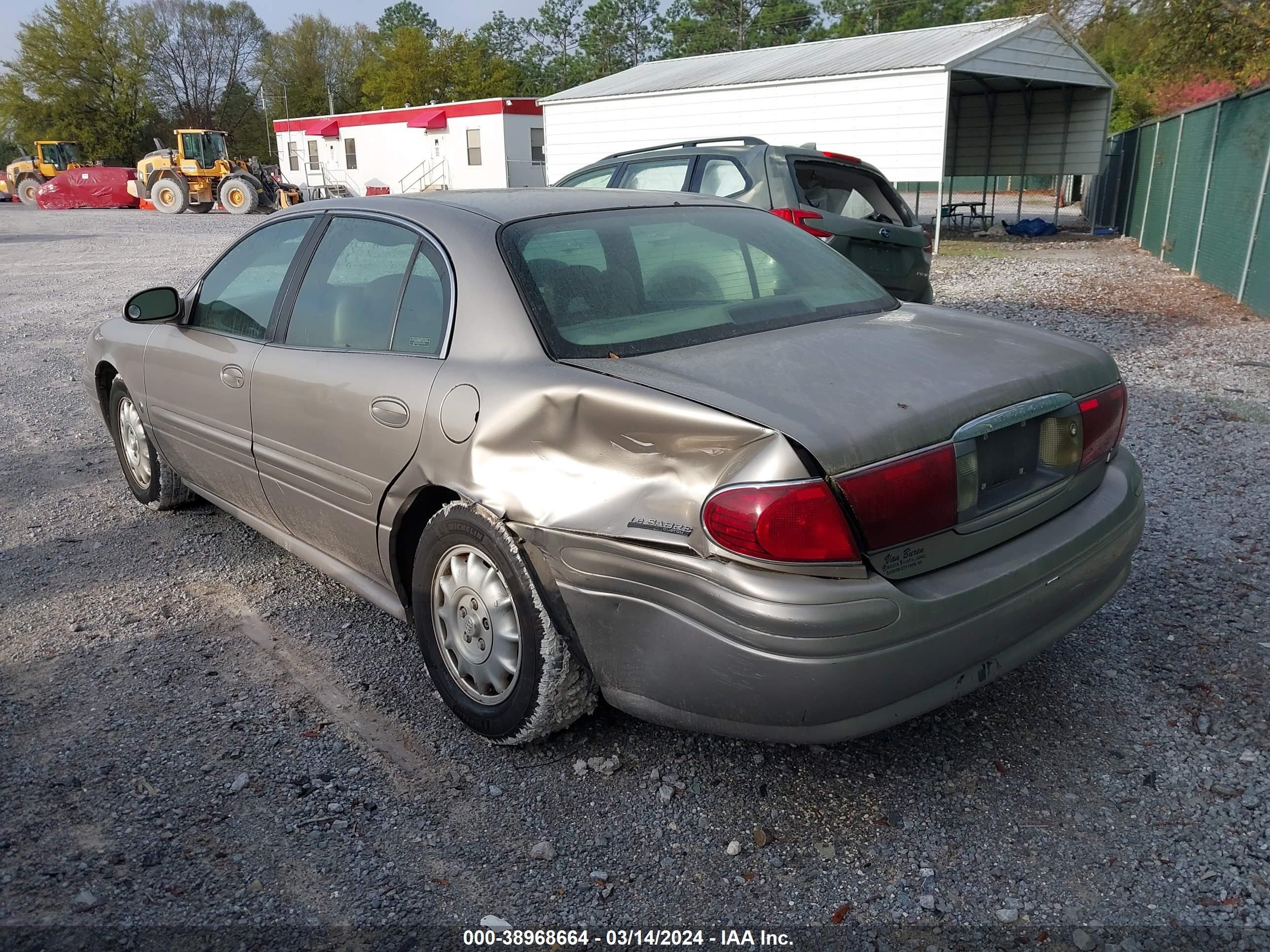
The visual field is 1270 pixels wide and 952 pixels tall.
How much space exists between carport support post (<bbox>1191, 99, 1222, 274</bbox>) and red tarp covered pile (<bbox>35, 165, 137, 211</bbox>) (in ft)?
116

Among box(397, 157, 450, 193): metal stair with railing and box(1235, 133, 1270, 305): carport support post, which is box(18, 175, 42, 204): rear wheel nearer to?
box(397, 157, 450, 193): metal stair with railing

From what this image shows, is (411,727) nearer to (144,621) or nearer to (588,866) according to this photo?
(588,866)

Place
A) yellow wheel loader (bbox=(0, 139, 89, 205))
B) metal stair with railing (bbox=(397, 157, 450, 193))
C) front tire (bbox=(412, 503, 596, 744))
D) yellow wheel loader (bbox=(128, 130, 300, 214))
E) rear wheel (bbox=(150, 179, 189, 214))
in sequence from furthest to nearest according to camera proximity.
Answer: yellow wheel loader (bbox=(0, 139, 89, 205)), metal stair with railing (bbox=(397, 157, 450, 193)), rear wheel (bbox=(150, 179, 189, 214)), yellow wheel loader (bbox=(128, 130, 300, 214)), front tire (bbox=(412, 503, 596, 744))

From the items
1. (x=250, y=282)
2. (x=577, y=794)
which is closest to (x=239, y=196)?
(x=250, y=282)

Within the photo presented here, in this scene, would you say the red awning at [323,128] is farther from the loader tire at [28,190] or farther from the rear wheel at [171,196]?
the loader tire at [28,190]

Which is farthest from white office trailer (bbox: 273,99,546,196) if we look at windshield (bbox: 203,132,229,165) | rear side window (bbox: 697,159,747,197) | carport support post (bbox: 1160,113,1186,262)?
rear side window (bbox: 697,159,747,197)

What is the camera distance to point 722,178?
7918mm

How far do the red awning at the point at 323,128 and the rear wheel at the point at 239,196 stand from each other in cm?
925

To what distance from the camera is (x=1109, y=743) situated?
2955mm

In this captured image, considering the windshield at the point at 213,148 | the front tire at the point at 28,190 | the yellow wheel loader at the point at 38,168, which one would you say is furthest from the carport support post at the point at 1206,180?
the front tire at the point at 28,190

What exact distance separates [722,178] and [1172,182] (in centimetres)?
1092

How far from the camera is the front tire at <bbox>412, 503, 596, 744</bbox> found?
273cm

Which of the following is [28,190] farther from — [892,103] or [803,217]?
[803,217]

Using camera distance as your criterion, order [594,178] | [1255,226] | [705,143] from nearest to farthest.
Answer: [705,143] < [594,178] < [1255,226]
